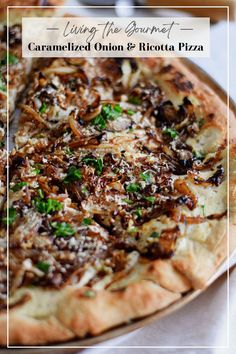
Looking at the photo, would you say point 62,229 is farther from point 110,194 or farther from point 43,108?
point 43,108

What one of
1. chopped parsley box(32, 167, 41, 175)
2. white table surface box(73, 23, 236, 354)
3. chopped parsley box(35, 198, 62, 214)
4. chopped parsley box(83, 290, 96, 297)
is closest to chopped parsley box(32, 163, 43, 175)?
chopped parsley box(32, 167, 41, 175)

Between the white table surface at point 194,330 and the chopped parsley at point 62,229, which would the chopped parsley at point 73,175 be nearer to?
the chopped parsley at point 62,229

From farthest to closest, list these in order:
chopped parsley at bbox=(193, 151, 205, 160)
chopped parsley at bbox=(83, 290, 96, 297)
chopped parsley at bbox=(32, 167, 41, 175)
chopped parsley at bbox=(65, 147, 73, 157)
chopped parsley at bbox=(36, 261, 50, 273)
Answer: chopped parsley at bbox=(193, 151, 205, 160)
chopped parsley at bbox=(65, 147, 73, 157)
chopped parsley at bbox=(32, 167, 41, 175)
chopped parsley at bbox=(36, 261, 50, 273)
chopped parsley at bbox=(83, 290, 96, 297)

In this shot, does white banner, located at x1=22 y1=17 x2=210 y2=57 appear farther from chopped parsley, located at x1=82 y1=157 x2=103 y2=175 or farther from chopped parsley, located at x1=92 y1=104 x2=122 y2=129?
chopped parsley, located at x1=82 y1=157 x2=103 y2=175

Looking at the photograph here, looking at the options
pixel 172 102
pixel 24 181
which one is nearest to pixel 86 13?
pixel 172 102

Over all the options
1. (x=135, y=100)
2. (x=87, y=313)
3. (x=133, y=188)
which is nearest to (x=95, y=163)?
(x=133, y=188)

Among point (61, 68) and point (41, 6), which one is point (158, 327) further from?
point (41, 6)
